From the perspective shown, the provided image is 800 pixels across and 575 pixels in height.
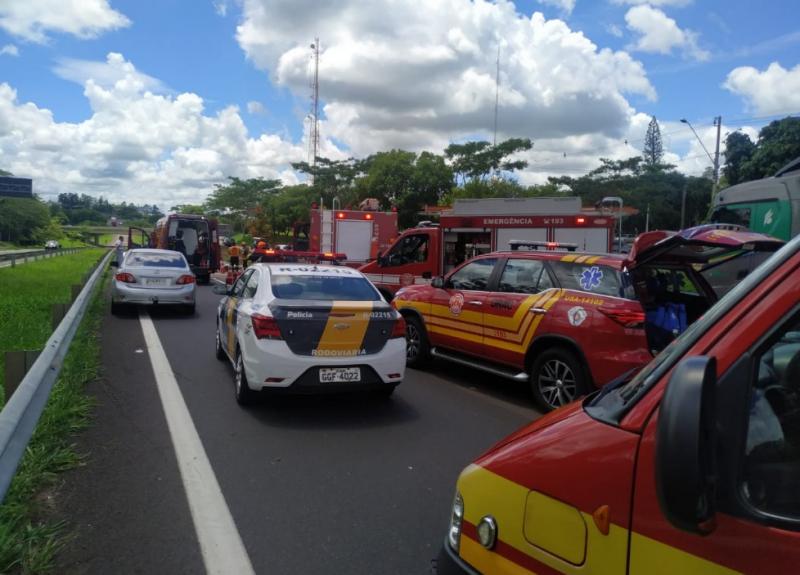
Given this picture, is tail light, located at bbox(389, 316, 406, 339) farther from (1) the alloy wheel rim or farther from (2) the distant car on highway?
(2) the distant car on highway

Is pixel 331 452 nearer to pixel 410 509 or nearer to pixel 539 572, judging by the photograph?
pixel 410 509

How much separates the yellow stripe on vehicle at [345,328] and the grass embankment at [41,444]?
2.26 m

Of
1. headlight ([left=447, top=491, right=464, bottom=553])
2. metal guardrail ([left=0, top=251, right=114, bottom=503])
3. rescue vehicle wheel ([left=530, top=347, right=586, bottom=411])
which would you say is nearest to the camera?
headlight ([left=447, top=491, right=464, bottom=553])

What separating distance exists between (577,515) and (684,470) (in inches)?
19.5

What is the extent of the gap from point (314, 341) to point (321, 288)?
0.87 meters

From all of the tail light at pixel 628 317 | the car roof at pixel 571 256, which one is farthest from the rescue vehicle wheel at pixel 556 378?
the car roof at pixel 571 256

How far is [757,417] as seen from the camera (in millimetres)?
1518

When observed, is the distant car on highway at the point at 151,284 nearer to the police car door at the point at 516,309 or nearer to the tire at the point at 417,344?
the tire at the point at 417,344

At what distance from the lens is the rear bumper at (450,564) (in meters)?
2.06

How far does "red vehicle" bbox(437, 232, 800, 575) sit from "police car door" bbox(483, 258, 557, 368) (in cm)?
453

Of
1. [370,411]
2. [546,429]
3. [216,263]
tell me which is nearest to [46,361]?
[370,411]

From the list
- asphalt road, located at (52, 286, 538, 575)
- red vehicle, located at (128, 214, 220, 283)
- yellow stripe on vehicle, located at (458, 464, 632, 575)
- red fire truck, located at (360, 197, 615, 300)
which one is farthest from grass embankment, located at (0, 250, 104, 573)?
red vehicle, located at (128, 214, 220, 283)

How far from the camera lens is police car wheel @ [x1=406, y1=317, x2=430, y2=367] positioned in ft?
27.0

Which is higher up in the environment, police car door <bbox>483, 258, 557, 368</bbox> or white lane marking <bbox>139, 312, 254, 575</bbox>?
police car door <bbox>483, 258, 557, 368</bbox>
